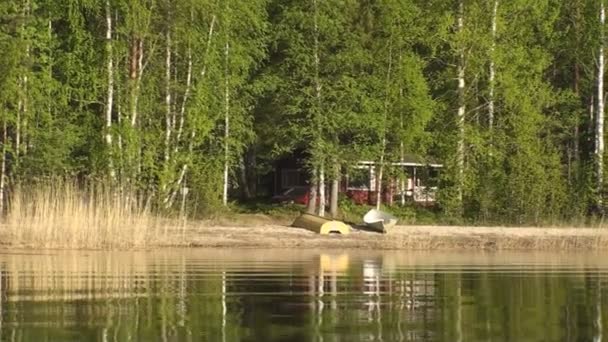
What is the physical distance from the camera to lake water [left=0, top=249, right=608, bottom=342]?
14.3 m

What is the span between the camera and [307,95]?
5347cm

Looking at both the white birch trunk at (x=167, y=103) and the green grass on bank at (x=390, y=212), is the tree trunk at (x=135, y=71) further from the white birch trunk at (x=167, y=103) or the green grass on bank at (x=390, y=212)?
the green grass on bank at (x=390, y=212)

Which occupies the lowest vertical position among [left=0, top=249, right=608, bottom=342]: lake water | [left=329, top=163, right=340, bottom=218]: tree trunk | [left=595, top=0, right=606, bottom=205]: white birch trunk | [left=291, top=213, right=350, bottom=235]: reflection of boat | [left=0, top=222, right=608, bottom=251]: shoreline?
[left=0, top=249, right=608, bottom=342]: lake water

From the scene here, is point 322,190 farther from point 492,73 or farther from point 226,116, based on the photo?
point 492,73

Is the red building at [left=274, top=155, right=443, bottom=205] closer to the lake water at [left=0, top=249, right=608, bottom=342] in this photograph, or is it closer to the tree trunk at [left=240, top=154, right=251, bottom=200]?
the tree trunk at [left=240, top=154, right=251, bottom=200]

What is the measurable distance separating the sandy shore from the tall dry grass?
353 cm

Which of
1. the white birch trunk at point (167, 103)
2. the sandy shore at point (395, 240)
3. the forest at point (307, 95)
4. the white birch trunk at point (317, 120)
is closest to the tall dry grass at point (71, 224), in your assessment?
the sandy shore at point (395, 240)

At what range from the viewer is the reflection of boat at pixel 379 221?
43438 mm

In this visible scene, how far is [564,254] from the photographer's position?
35.7 metres

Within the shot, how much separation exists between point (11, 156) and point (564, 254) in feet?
75.1

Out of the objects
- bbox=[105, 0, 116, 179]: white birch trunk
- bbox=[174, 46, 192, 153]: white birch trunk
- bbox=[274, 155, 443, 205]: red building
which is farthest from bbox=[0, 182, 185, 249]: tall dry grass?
bbox=[274, 155, 443, 205]: red building

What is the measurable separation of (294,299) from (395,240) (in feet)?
67.6

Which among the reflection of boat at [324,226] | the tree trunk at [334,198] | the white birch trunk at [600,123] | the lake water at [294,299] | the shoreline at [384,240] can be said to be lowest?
the lake water at [294,299]

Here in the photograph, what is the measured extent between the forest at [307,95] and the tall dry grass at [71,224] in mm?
9484
